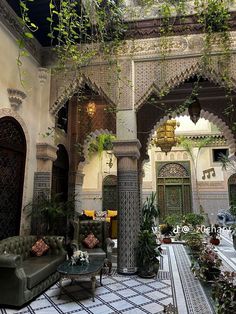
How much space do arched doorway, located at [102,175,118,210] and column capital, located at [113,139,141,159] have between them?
729 cm

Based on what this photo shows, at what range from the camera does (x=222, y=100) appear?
6.32m

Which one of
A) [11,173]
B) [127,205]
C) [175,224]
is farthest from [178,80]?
[175,224]

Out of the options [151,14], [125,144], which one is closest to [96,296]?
[125,144]

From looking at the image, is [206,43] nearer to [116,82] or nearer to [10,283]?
[116,82]

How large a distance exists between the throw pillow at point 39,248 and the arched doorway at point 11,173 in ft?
1.30

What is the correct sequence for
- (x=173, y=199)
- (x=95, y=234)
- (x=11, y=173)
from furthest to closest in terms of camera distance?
(x=173, y=199) → (x=95, y=234) → (x=11, y=173)

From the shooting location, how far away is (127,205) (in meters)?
4.57

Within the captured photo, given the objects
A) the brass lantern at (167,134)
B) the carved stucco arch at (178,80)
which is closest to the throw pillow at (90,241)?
the carved stucco arch at (178,80)

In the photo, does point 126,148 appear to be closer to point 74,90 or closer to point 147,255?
point 74,90

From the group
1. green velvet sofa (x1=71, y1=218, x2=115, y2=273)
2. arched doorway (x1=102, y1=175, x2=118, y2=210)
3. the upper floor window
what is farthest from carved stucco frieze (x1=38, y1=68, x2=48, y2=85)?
the upper floor window

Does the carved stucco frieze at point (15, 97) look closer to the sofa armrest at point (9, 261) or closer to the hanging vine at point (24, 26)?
the hanging vine at point (24, 26)

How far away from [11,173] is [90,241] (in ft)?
6.72

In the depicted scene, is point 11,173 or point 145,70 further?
point 145,70

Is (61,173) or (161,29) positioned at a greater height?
(161,29)
